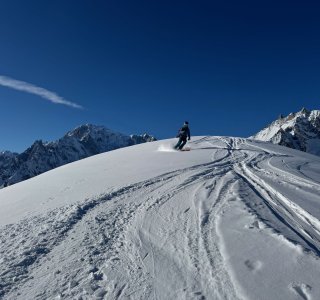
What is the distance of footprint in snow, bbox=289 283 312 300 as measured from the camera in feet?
16.1

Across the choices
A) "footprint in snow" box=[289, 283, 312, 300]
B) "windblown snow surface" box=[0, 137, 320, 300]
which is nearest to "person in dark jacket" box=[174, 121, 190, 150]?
"windblown snow surface" box=[0, 137, 320, 300]

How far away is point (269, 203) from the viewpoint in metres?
9.09

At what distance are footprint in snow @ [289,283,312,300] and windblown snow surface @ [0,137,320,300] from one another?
0.04 feet

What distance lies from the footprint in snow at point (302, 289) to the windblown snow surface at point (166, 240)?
13 millimetres

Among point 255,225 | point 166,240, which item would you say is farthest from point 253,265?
point 166,240

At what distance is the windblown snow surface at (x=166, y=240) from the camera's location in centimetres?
539

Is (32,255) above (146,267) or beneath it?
above

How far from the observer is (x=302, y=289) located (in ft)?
16.5

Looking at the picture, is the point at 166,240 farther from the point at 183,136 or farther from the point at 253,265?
the point at 183,136

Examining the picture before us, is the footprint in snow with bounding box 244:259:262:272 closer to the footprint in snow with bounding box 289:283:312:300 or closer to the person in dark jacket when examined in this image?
the footprint in snow with bounding box 289:283:312:300

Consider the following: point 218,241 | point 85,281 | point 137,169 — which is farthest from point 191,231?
point 137,169

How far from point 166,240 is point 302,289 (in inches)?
109

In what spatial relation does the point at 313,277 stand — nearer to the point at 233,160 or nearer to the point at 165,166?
the point at 165,166

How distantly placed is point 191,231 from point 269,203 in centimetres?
275
